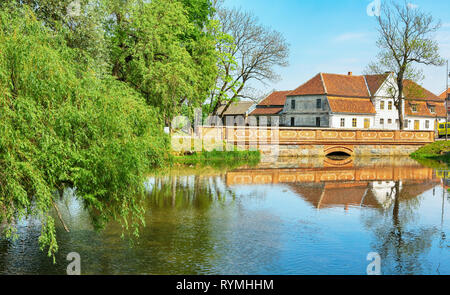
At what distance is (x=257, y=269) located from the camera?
34.9 feet

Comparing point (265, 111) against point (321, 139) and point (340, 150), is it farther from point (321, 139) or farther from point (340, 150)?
point (321, 139)

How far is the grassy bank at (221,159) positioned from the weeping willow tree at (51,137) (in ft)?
73.4

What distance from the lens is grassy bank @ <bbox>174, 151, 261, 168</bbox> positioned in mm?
34397

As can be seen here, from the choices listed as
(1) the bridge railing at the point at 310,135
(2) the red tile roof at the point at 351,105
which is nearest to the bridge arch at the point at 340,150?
(1) the bridge railing at the point at 310,135

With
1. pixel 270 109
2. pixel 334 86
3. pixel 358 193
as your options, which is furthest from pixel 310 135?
pixel 270 109

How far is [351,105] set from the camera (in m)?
64.1

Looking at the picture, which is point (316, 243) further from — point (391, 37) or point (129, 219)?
point (391, 37)

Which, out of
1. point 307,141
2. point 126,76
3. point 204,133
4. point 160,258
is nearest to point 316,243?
point 160,258

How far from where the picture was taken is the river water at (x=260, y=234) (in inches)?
426

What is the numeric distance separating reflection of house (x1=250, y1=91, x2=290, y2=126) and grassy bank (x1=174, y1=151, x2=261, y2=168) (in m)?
32.0

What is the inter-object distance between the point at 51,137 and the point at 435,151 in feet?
153

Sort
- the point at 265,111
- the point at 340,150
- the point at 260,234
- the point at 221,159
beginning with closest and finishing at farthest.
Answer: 1. the point at 260,234
2. the point at 221,159
3. the point at 340,150
4. the point at 265,111

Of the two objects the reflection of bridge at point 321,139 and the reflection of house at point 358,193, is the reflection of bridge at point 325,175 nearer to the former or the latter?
the reflection of house at point 358,193
